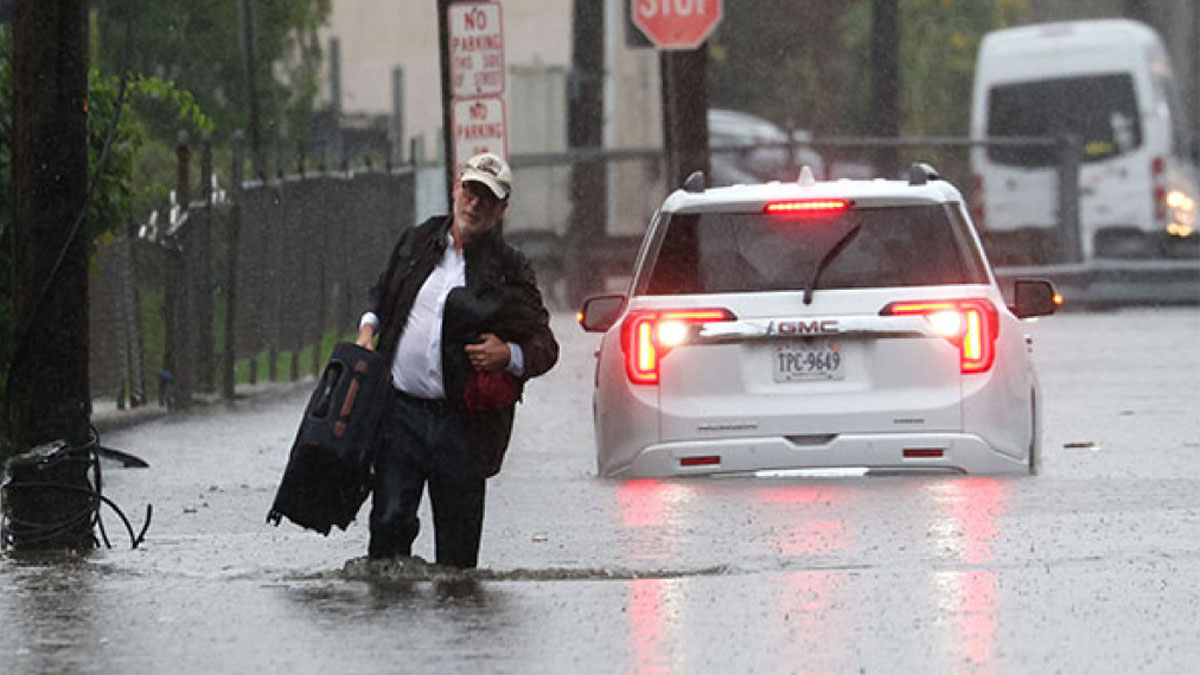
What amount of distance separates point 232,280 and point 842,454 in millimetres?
9477

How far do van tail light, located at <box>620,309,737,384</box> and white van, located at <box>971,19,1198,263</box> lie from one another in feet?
72.6

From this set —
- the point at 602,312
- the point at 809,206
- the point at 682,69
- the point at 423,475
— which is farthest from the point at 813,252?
the point at 682,69

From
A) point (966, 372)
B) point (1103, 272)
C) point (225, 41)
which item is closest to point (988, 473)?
point (966, 372)

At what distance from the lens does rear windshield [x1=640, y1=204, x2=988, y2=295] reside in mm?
15086

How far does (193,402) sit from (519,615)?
12.7 metres

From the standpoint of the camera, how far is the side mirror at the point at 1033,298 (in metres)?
15.7

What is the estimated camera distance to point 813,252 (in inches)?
596

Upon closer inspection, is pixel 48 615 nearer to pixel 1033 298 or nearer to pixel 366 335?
pixel 366 335

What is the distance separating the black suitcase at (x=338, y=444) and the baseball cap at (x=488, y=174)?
66 cm

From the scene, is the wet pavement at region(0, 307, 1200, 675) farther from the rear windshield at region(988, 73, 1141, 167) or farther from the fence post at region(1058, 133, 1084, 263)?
the rear windshield at region(988, 73, 1141, 167)

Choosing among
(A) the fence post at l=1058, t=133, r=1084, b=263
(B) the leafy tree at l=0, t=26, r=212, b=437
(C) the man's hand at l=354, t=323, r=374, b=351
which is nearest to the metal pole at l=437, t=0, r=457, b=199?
(B) the leafy tree at l=0, t=26, r=212, b=437

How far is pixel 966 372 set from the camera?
49.4 feet

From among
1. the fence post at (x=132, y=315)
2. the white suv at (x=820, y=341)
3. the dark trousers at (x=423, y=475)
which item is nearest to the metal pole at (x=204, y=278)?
the fence post at (x=132, y=315)

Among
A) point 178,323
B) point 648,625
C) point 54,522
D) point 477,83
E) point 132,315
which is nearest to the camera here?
point 648,625
